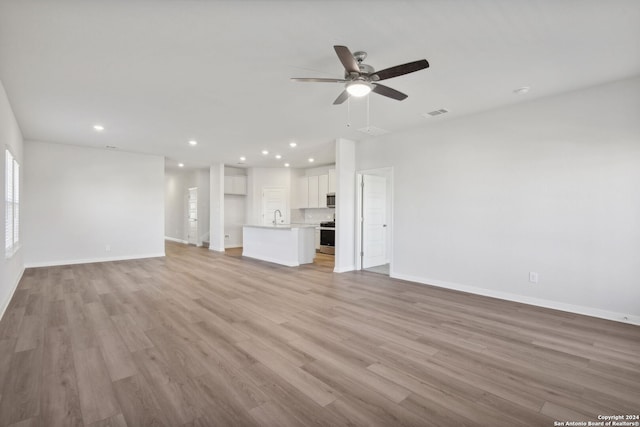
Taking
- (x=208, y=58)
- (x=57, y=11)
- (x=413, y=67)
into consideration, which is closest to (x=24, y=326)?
(x=57, y=11)

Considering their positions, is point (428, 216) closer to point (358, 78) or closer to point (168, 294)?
point (358, 78)

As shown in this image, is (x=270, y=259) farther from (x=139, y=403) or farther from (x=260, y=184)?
(x=139, y=403)

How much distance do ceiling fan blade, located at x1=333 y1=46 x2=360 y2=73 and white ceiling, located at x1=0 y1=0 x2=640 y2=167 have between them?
0.27 meters

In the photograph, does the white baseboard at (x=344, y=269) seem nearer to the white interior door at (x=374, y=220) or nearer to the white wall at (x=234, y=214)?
the white interior door at (x=374, y=220)

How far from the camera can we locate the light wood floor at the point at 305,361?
1.87m

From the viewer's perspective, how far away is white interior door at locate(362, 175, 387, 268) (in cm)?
646

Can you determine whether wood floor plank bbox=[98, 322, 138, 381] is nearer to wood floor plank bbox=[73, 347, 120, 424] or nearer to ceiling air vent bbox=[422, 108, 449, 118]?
wood floor plank bbox=[73, 347, 120, 424]

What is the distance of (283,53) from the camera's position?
2854 millimetres

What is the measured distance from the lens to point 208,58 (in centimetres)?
295

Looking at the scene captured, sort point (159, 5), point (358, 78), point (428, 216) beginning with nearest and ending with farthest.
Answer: point (159, 5)
point (358, 78)
point (428, 216)

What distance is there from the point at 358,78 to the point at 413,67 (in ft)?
1.61

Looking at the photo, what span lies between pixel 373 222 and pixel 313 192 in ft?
11.5

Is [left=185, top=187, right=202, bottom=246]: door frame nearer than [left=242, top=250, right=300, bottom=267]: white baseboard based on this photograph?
No

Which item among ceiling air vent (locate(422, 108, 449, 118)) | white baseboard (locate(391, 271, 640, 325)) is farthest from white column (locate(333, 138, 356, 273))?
ceiling air vent (locate(422, 108, 449, 118))
